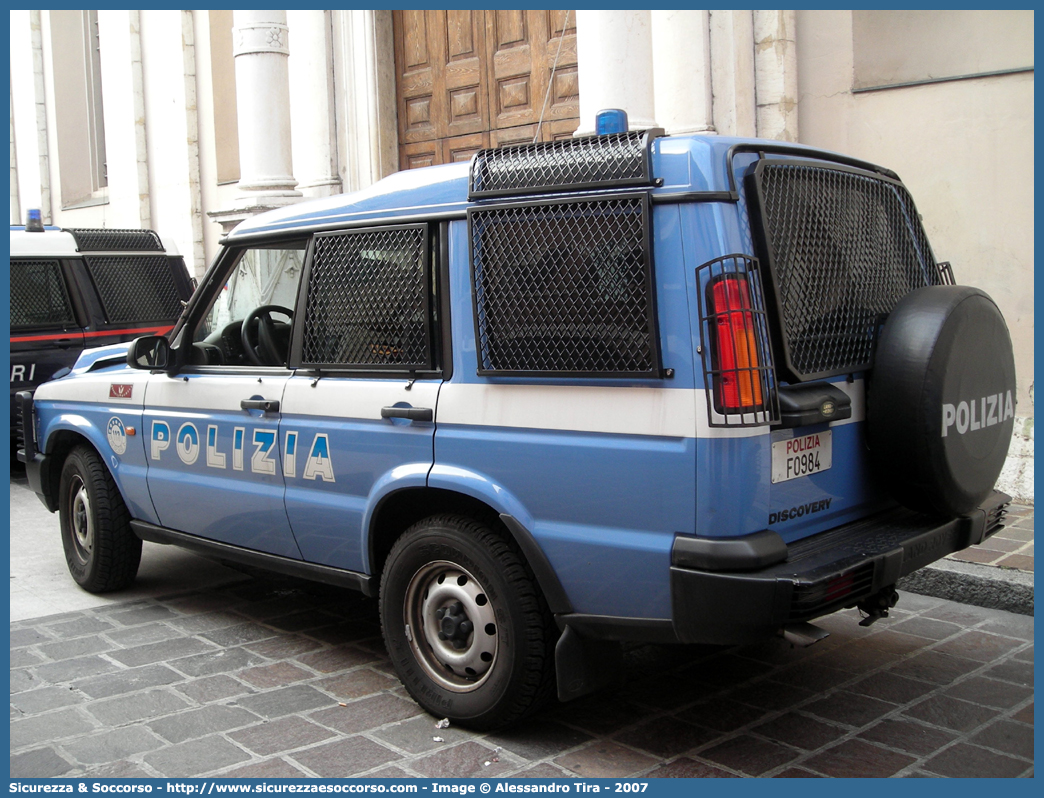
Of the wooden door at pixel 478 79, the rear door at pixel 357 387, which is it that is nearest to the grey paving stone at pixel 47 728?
the rear door at pixel 357 387

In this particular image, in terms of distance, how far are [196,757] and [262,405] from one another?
151 cm

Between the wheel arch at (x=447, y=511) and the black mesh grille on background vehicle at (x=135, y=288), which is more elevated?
the black mesh grille on background vehicle at (x=135, y=288)

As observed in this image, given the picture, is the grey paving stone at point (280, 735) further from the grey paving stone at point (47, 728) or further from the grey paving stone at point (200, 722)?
the grey paving stone at point (47, 728)

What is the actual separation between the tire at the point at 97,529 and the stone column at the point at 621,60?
12.6 ft

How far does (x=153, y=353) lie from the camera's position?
5.07m

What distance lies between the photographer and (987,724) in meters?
3.74

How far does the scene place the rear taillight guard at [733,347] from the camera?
306 centimetres

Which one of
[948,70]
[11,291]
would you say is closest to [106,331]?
[11,291]

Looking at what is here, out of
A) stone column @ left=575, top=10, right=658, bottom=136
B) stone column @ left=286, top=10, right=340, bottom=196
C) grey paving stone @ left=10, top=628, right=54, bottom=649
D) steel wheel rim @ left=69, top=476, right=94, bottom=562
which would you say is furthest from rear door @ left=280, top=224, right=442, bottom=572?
stone column @ left=286, top=10, right=340, bottom=196

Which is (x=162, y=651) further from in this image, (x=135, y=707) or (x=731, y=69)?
(x=731, y=69)

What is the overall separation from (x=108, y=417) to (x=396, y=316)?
7.49ft

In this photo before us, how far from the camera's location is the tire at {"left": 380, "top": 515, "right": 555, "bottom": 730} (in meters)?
3.54

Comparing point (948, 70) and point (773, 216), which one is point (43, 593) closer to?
point (773, 216)

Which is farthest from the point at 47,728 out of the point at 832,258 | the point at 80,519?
the point at 832,258
